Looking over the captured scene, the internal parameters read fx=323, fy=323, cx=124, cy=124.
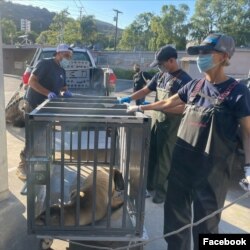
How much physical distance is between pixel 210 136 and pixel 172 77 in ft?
5.31

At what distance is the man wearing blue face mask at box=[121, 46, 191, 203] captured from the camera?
380 centimetres

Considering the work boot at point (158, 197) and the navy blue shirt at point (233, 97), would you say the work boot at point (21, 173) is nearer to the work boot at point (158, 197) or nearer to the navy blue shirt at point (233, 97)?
the work boot at point (158, 197)

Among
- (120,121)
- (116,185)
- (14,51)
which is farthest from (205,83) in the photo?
(14,51)

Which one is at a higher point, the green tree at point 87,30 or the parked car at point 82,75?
the green tree at point 87,30

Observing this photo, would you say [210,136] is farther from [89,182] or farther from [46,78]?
[46,78]

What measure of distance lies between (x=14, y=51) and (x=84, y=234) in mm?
25628

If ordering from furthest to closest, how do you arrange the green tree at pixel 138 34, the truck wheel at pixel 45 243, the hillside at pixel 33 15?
the hillside at pixel 33 15, the green tree at pixel 138 34, the truck wheel at pixel 45 243

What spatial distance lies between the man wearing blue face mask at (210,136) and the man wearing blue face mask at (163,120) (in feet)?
3.62

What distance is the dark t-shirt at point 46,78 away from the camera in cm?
433

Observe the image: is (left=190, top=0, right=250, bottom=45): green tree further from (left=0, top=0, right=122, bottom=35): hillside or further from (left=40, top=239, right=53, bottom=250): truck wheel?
(left=0, top=0, right=122, bottom=35): hillside

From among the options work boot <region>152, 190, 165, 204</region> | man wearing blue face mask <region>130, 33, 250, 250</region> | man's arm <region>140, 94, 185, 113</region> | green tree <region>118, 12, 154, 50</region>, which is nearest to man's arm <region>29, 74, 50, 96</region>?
man's arm <region>140, 94, 185, 113</region>

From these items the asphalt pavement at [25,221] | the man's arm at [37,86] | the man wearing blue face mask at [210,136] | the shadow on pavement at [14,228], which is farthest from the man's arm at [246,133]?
the man's arm at [37,86]

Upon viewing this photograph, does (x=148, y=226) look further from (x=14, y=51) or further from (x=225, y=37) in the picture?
(x=14, y=51)

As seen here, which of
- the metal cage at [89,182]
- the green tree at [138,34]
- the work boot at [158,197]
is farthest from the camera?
the green tree at [138,34]
